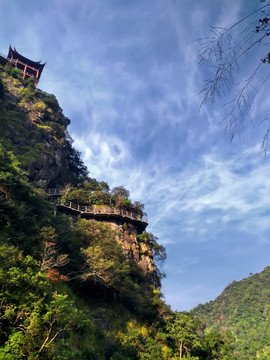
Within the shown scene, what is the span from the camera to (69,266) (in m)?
18.7

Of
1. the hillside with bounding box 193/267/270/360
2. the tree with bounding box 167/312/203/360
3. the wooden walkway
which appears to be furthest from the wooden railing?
the hillside with bounding box 193/267/270/360

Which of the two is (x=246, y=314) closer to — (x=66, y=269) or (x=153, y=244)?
(x=153, y=244)

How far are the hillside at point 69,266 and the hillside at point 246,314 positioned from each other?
4655 cm

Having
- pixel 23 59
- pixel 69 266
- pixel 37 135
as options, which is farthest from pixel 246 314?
pixel 23 59

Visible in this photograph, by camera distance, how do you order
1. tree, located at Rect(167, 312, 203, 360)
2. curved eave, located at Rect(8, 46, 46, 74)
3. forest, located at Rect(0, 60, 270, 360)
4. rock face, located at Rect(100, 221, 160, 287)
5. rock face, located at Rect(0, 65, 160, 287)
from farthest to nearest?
1. curved eave, located at Rect(8, 46, 46, 74)
2. rock face, located at Rect(0, 65, 160, 287)
3. rock face, located at Rect(100, 221, 160, 287)
4. tree, located at Rect(167, 312, 203, 360)
5. forest, located at Rect(0, 60, 270, 360)

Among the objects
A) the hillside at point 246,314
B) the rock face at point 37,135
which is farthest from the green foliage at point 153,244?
the hillside at point 246,314

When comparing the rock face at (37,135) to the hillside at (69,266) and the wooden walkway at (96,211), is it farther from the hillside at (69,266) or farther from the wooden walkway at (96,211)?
the wooden walkway at (96,211)

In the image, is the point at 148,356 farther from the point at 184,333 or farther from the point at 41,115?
the point at 41,115

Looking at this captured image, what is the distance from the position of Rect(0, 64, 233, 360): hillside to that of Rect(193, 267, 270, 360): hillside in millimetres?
46555


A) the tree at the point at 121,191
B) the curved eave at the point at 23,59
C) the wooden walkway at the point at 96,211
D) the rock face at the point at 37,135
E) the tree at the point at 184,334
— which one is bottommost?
the tree at the point at 184,334

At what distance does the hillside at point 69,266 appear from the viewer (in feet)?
32.9

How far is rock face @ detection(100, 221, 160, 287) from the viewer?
96.3ft

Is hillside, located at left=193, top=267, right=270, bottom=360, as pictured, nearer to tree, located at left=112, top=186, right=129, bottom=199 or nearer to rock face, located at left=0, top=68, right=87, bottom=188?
tree, located at left=112, top=186, right=129, bottom=199

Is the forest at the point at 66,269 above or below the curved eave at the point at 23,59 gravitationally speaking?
below
